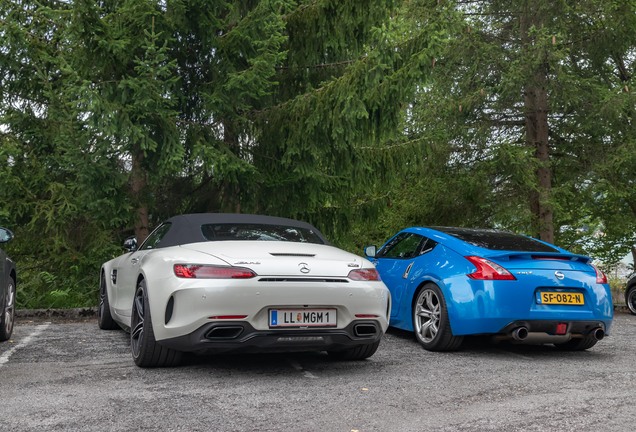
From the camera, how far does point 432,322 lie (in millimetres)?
7066

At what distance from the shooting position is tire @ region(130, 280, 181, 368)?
5.56 meters

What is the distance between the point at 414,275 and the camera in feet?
24.5

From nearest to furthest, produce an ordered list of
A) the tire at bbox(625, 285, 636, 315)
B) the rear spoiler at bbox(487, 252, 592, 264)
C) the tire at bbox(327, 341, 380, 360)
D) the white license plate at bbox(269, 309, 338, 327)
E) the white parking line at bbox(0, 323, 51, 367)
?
the white license plate at bbox(269, 309, 338, 327) → the tire at bbox(327, 341, 380, 360) → the white parking line at bbox(0, 323, 51, 367) → the rear spoiler at bbox(487, 252, 592, 264) → the tire at bbox(625, 285, 636, 315)

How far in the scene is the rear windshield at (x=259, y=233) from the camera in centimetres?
603

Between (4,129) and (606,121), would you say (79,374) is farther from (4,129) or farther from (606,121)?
(606,121)

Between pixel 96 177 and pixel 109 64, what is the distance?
155cm

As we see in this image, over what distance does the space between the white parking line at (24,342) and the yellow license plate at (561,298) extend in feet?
16.4

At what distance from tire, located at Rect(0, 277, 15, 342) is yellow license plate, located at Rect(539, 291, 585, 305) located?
5499 millimetres

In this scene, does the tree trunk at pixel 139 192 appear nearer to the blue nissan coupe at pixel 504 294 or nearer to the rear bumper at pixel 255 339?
the blue nissan coupe at pixel 504 294

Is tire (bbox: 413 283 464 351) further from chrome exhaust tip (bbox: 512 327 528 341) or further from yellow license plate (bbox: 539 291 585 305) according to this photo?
yellow license plate (bbox: 539 291 585 305)

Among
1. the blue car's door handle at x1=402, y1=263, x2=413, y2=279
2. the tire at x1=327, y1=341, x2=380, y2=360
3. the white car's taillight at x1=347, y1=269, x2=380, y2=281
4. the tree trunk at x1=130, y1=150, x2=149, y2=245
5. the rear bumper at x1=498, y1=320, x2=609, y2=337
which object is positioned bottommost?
the tire at x1=327, y1=341, x2=380, y2=360

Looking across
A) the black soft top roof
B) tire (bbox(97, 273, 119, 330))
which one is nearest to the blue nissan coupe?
the black soft top roof

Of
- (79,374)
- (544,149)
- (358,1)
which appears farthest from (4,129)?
(544,149)

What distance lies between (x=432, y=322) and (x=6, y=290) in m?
4.54
